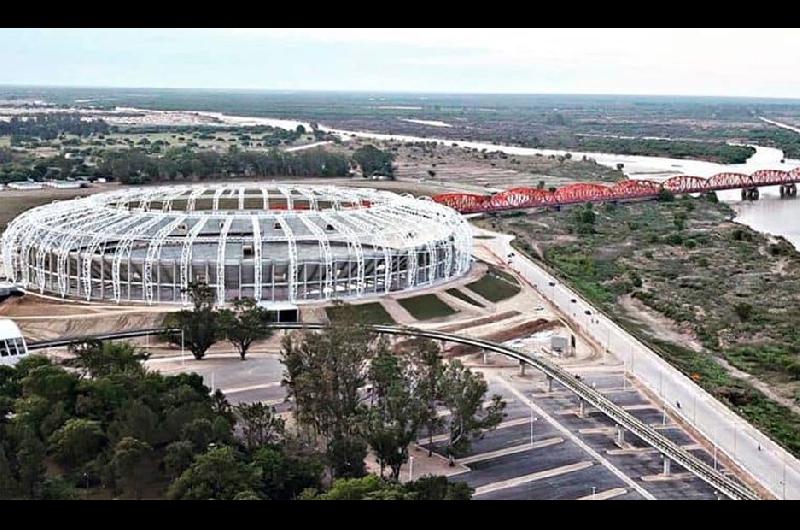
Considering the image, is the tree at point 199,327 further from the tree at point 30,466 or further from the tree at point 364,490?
the tree at point 364,490

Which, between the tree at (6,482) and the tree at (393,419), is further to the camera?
the tree at (393,419)

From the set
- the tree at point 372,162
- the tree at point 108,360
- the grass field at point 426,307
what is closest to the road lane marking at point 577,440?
the grass field at point 426,307

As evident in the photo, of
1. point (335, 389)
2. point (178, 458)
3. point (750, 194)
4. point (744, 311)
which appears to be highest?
point (335, 389)

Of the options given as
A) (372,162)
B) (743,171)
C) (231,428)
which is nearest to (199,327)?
(231,428)

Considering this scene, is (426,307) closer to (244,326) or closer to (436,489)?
(244,326)

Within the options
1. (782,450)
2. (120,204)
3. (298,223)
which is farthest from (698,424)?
(120,204)

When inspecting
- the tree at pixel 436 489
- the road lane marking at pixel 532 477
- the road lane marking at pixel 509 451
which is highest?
the tree at pixel 436 489

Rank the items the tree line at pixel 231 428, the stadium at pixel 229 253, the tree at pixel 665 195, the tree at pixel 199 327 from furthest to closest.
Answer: the tree at pixel 665 195
the stadium at pixel 229 253
the tree at pixel 199 327
the tree line at pixel 231 428
